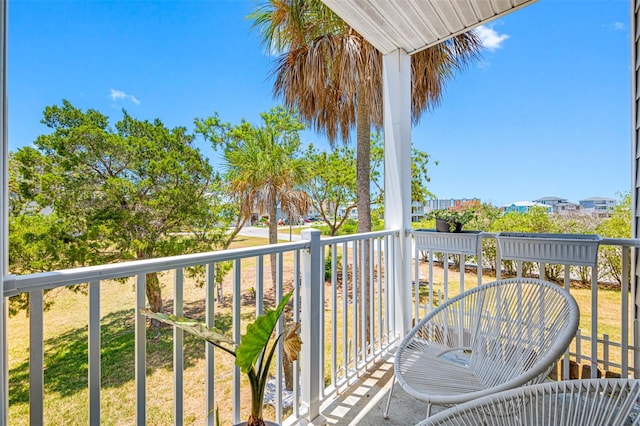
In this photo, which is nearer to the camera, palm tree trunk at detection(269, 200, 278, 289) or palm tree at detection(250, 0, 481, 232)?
palm tree at detection(250, 0, 481, 232)

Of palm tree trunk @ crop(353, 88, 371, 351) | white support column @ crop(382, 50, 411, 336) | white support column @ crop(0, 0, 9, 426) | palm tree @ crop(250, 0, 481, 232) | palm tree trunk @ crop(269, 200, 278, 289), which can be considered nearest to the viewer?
white support column @ crop(0, 0, 9, 426)

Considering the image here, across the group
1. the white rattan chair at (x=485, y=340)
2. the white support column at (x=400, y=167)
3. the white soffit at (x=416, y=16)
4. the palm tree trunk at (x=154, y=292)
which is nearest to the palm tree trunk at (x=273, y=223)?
the palm tree trunk at (x=154, y=292)

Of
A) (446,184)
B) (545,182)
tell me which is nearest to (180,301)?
(545,182)

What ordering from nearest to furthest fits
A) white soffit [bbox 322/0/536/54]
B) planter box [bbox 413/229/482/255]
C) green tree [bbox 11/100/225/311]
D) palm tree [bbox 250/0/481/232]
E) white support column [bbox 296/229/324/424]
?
1. white support column [bbox 296/229/324/424]
2. white soffit [bbox 322/0/536/54]
3. planter box [bbox 413/229/482/255]
4. palm tree [bbox 250/0/481/232]
5. green tree [bbox 11/100/225/311]

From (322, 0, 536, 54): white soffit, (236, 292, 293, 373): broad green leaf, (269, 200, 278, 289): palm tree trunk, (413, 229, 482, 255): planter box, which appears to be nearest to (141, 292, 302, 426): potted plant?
(236, 292, 293, 373): broad green leaf

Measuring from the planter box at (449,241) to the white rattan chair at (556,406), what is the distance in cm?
139

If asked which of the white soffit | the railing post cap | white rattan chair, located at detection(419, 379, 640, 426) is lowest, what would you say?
white rattan chair, located at detection(419, 379, 640, 426)

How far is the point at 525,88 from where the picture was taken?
11.2ft

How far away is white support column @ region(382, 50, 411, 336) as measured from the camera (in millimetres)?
2643

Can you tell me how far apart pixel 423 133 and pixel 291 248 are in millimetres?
3147

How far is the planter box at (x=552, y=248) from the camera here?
172 cm

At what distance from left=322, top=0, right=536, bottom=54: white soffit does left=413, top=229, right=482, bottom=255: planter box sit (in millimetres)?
1563

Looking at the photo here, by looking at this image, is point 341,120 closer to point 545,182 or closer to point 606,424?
point 545,182

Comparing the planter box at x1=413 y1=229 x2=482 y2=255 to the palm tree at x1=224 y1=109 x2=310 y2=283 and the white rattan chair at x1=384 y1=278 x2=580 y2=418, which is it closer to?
the white rattan chair at x1=384 y1=278 x2=580 y2=418
